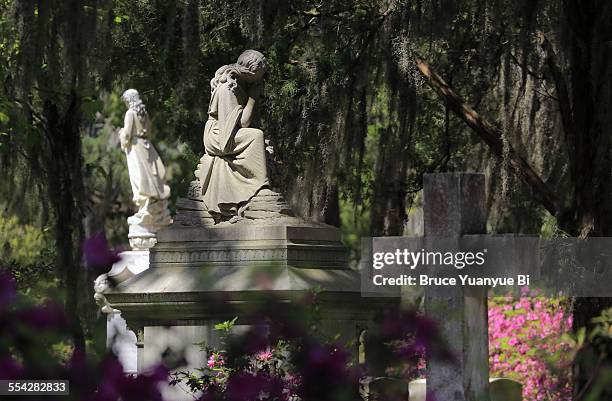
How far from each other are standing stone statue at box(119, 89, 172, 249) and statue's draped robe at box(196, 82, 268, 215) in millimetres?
8145

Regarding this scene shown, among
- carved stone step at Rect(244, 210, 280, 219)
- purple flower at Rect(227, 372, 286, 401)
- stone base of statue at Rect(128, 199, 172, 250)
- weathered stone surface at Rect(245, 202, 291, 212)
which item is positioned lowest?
stone base of statue at Rect(128, 199, 172, 250)

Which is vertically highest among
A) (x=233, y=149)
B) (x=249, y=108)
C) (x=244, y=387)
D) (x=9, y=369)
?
(x=249, y=108)

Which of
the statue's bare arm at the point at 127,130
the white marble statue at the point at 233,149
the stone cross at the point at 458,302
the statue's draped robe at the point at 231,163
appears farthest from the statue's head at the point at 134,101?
the stone cross at the point at 458,302

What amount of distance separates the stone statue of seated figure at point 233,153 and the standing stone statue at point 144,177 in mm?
8050

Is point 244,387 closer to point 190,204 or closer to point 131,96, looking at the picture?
point 190,204

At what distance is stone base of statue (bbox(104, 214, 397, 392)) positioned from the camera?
989 cm

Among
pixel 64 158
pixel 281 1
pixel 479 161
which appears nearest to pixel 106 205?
pixel 64 158

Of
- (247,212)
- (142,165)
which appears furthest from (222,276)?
Result: (142,165)

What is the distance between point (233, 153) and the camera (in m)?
10.7

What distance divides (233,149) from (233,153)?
3 cm

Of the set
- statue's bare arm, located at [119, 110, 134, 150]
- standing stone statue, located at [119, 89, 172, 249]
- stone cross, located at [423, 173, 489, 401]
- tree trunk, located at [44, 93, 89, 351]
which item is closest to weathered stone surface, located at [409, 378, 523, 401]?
tree trunk, located at [44, 93, 89, 351]

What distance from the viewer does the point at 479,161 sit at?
1609 cm

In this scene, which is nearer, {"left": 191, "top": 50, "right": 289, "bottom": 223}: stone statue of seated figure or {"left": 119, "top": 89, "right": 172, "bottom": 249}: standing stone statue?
{"left": 191, "top": 50, "right": 289, "bottom": 223}: stone statue of seated figure

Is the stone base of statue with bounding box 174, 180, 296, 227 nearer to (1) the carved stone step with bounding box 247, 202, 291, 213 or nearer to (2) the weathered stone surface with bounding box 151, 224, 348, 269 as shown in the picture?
(1) the carved stone step with bounding box 247, 202, 291, 213
